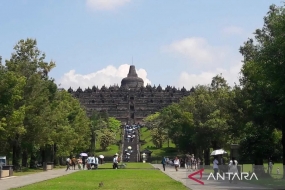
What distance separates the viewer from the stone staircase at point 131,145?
84.4 meters

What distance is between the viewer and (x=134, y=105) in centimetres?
17488

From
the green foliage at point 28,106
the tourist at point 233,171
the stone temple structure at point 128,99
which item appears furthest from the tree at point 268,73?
the stone temple structure at point 128,99

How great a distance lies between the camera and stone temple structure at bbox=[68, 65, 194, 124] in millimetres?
168750

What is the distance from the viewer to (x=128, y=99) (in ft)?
587

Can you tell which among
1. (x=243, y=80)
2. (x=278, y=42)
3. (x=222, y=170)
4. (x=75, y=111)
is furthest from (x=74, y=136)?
(x=278, y=42)

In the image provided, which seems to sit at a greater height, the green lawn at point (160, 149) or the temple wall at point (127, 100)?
the temple wall at point (127, 100)

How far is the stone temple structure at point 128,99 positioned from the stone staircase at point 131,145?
39632 mm

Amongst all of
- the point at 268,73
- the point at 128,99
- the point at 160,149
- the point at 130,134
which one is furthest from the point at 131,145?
the point at 128,99

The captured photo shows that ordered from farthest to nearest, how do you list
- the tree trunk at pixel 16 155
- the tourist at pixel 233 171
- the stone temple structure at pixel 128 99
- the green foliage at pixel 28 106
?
the stone temple structure at pixel 128 99 → the tree trunk at pixel 16 155 → the green foliage at pixel 28 106 → the tourist at pixel 233 171

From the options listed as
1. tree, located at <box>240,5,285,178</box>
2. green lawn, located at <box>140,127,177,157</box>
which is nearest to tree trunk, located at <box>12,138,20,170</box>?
tree, located at <box>240,5,285,178</box>

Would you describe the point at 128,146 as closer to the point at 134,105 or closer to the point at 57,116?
the point at 57,116

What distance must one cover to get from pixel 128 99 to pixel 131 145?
265 feet

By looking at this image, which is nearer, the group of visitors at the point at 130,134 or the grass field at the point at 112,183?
the grass field at the point at 112,183

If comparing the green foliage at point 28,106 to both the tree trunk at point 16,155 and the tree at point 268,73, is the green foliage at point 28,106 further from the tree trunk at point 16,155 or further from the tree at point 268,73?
the tree at point 268,73
